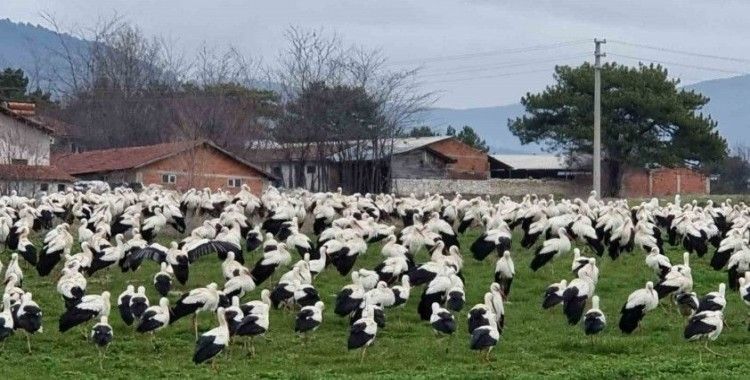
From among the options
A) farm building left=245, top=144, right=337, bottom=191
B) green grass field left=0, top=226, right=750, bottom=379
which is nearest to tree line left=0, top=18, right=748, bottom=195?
farm building left=245, top=144, right=337, bottom=191

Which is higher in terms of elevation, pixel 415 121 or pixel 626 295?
pixel 415 121

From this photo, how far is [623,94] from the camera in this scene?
189 feet

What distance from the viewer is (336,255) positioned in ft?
76.3

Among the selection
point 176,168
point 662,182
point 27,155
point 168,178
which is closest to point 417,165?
point 662,182

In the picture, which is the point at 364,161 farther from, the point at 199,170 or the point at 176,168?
the point at 176,168

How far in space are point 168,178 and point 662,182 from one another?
24194mm

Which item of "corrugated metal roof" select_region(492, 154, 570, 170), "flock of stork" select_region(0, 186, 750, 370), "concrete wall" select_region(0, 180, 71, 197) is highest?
"corrugated metal roof" select_region(492, 154, 570, 170)

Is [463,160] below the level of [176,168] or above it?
above

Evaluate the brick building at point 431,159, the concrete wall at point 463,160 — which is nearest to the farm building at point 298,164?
the brick building at point 431,159

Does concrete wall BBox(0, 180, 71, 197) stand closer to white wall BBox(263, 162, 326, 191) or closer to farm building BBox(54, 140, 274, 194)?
farm building BBox(54, 140, 274, 194)

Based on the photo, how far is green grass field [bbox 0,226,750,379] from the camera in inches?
607

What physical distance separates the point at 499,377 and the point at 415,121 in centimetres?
4778

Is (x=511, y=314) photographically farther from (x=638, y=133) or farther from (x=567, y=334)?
(x=638, y=133)

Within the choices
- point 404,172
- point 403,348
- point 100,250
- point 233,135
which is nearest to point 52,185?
point 233,135
